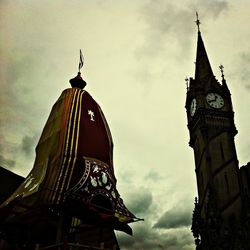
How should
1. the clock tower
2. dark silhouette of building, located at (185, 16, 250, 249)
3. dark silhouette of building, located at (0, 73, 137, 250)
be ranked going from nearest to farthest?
dark silhouette of building, located at (0, 73, 137, 250) → dark silhouette of building, located at (185, 16, 250, 249) → the clock tower

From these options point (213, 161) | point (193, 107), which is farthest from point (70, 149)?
point (193, 107)

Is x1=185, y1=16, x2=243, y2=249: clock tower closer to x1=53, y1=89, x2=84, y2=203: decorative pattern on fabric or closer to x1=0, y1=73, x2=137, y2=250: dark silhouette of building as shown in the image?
x1=0, y1=73, x2=137, y2=250: dark silhouette of building

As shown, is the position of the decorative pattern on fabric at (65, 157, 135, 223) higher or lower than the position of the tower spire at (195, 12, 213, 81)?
lower

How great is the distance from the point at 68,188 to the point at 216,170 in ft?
102

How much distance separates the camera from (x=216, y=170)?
42094 millimetres

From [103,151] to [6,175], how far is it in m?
9.22

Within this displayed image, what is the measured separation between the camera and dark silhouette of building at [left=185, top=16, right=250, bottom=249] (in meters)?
A: 37.8

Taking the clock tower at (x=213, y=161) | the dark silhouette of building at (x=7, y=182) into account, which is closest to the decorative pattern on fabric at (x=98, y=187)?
the dark silhouette of building at (x=7, y=182)

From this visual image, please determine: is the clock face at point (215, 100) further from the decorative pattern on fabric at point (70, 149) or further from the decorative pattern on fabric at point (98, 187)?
the decorative pattern on fabric at point (98, 187)

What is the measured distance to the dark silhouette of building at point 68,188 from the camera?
14.3 m

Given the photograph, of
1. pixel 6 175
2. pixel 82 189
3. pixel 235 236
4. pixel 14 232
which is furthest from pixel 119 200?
pixel 235 236

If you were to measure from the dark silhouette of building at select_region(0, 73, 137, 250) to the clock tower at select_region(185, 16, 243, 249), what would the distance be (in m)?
23.5

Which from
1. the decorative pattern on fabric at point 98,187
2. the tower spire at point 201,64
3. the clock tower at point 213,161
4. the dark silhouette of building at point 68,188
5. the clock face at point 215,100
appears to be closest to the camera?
the dark silhouette of building at point 68,188

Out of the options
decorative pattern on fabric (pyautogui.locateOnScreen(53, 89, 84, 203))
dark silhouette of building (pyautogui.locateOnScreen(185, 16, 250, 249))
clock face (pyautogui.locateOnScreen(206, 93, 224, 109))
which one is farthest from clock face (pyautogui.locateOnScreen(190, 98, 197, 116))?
decorative pattern on fabric (pyautogui.locateOnScreen(53, 89, 84, 203))
